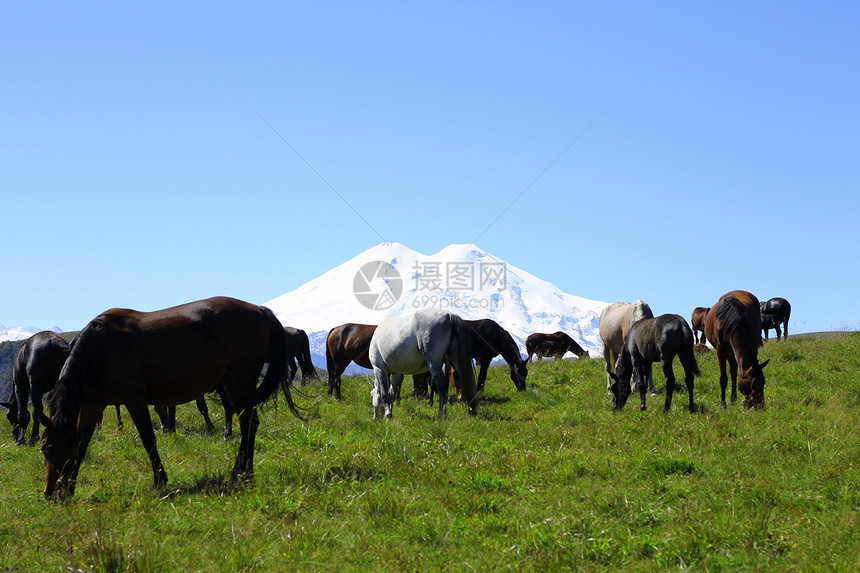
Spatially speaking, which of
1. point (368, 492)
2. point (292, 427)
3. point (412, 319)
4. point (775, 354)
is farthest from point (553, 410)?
point (775, 354)

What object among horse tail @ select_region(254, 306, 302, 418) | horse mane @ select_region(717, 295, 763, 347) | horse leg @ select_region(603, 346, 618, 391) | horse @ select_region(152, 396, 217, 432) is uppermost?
horse mane @ select_region(717, 295, 763, 347)

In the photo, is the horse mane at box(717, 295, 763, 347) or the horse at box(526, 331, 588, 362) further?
the horse at box(526, 331, 588, 362)

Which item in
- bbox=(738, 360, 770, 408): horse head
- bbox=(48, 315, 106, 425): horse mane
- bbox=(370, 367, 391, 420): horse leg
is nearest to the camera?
bbox=(48, 315, 106, 425): horse mane

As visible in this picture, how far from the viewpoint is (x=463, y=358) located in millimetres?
13641

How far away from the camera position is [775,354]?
19297mm

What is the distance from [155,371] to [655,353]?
30.3 feet

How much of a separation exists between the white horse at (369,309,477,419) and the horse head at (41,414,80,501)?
19.3 feet

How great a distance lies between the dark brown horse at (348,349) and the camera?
19.3 meters

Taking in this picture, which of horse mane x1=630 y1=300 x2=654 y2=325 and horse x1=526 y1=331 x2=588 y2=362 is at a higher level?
horse mane x1=630 y1=300 x2=654 y2=325

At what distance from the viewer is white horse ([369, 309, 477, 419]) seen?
13.6 metres

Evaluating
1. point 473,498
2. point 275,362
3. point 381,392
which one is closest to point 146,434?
point 275,362

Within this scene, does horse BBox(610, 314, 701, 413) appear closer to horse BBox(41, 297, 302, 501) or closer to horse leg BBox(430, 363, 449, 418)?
horse leg BBox(430, 363, 449, 418)

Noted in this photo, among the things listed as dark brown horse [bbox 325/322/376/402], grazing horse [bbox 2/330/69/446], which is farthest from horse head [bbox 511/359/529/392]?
grazing horse [bbox 2/330/69/446]

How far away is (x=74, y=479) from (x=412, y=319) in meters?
6.96
